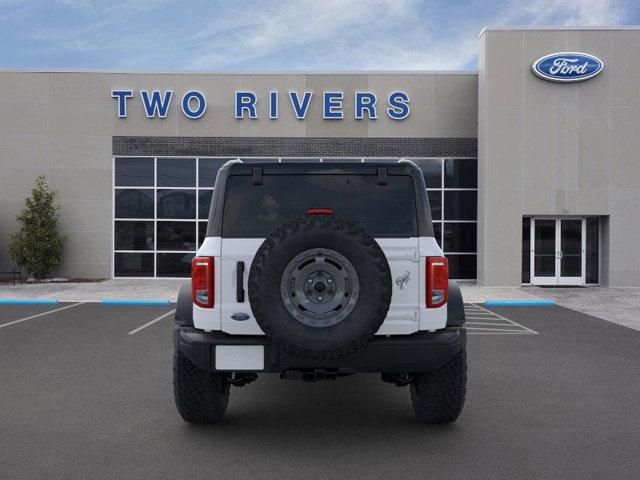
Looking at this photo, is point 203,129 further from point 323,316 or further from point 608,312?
point 323,316

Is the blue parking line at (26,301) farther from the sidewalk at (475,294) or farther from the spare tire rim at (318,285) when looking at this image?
the spare tire rim at (318,285)

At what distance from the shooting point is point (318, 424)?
5.07 m

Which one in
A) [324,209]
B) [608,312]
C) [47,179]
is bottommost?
[608,312]

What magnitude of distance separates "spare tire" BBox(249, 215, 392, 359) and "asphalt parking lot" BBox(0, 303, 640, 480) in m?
0.90

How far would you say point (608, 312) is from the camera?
13.2 m

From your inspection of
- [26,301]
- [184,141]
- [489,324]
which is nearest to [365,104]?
[184,141]

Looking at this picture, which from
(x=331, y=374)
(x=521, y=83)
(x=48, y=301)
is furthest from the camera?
(x=521, y=83)

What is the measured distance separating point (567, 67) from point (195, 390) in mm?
17766

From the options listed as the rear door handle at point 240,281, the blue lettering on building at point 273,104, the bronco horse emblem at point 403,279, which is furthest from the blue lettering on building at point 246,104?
the bronco horse emblem at point 403,279

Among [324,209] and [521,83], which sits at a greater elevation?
[521,83]

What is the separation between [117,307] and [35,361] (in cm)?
629

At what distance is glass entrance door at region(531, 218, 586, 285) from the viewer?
19359mm

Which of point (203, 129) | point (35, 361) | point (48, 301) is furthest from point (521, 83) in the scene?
point (35, 361)

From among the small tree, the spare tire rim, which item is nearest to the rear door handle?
the spare tire rim
